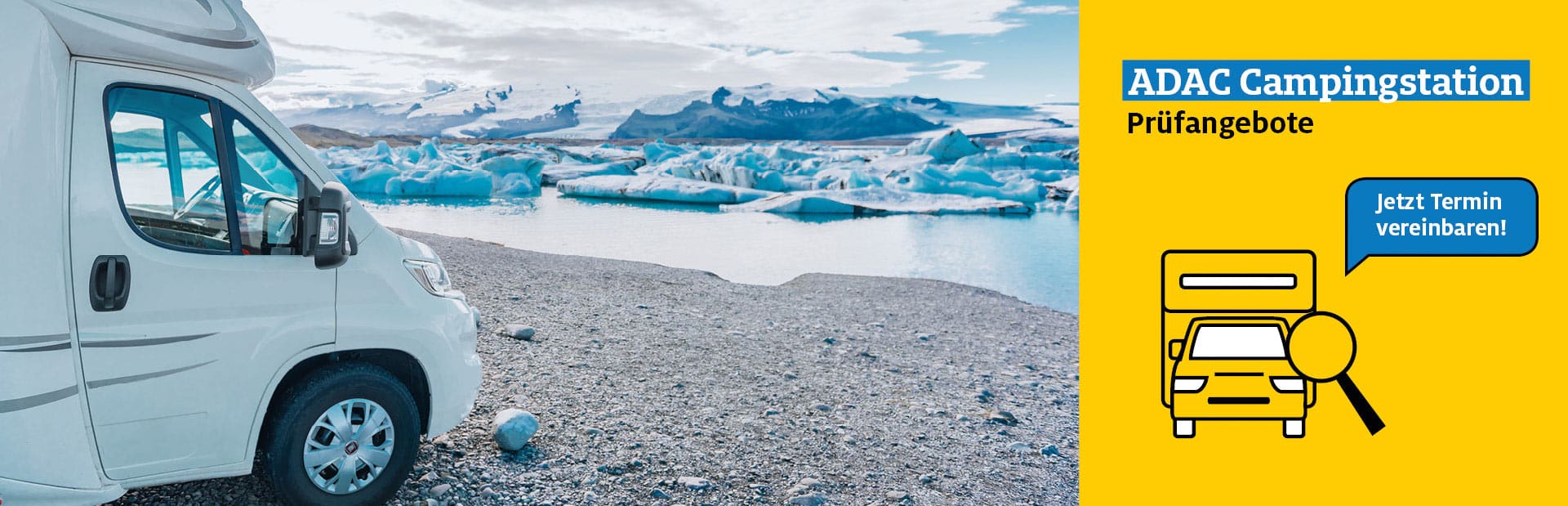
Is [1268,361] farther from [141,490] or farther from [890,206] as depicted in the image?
[890,206]

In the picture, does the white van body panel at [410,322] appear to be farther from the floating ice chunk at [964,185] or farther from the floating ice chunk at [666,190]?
the floating ice chunk at [964,185]

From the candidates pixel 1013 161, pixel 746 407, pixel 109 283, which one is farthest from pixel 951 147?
pixel 109 283

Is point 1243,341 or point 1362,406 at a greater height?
point 1243,341

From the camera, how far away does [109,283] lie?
2.95 metres

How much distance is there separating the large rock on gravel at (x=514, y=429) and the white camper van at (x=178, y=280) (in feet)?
2.86

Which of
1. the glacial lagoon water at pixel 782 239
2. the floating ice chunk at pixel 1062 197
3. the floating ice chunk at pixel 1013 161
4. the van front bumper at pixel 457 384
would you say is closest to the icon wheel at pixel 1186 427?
the van front bumper at pixel 457 384

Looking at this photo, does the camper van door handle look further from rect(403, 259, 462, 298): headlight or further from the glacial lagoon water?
the glacial lagoon water

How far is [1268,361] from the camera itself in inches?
137

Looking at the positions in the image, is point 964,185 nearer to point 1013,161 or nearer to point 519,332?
point 1013,161

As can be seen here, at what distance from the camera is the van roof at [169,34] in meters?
2.91

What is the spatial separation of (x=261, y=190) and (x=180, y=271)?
1.42 ft

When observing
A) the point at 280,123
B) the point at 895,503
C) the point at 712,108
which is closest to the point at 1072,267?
the point at 895,503

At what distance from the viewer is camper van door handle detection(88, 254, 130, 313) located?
2.94m

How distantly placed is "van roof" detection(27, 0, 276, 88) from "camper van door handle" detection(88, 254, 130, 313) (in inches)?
27.0
